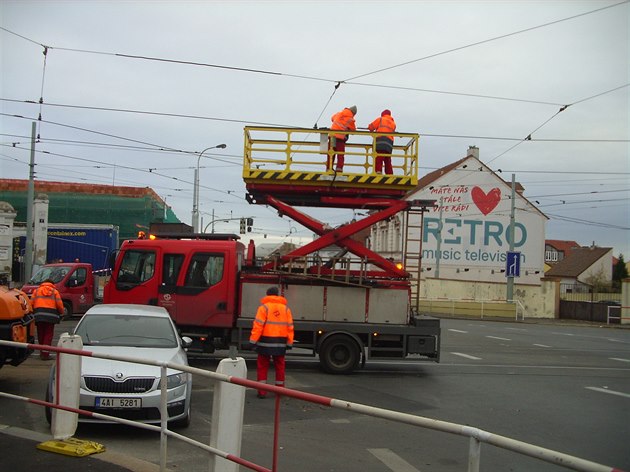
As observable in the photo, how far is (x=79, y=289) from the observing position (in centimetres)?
2153

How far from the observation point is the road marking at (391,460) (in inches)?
159

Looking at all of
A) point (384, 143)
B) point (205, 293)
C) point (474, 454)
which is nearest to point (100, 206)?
point (205, 293)

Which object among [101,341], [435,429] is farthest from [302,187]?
[435,429]

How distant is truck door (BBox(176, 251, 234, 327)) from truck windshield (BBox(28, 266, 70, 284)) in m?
10.3

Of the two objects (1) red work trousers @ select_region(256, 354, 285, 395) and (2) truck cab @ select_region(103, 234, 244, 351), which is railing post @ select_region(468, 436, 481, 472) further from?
(2) truck cab @ select_region(103, 234, 244, 351)

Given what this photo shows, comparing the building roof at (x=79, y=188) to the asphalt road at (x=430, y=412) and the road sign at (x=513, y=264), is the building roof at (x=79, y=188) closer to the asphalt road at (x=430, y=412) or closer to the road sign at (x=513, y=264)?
the road sign at (x=513, y=264)

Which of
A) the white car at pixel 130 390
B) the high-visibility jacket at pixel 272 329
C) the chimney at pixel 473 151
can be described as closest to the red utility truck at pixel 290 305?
the high-visibility jacket at pixel 272 329

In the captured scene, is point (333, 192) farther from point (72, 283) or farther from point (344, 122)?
point (72, 283)

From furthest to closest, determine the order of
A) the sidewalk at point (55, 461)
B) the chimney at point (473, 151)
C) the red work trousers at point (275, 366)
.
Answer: the chimney at point (473, 151)
the red work trousers at point (275, 366)
the sidewalk at point (55, 461)

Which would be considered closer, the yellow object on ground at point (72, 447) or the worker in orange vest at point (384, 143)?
the yellow object on ground at point (72, 447)

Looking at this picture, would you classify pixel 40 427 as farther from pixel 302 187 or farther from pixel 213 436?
pixel 302 187

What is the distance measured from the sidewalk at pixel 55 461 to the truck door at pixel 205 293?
668 cm

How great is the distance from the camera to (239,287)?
12938 mm

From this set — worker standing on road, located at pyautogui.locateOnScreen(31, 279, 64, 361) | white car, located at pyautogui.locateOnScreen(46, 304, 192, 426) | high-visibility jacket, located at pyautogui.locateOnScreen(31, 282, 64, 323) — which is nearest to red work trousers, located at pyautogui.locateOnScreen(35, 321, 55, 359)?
worker standing on road, located at pyautogui.locateOnScreen(31, 279, 64, 361)
